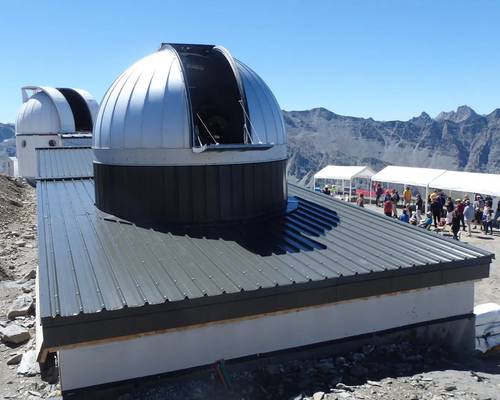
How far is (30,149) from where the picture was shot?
2525cm

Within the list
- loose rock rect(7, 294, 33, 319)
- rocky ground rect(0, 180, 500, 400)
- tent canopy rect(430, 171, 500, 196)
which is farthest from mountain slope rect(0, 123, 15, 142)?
rocky ground rect(0, 180, 500, 400)

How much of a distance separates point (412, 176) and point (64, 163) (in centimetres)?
1618

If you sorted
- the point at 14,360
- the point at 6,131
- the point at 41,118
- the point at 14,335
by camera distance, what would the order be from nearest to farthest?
the point at 14,360, the point at 14,335, the point at 41,118, the point at 6,131

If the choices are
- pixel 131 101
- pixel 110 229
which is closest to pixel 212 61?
pixel 131 101

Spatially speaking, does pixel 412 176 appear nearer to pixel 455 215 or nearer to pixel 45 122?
pixel 455 215

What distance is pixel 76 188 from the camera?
430 inches

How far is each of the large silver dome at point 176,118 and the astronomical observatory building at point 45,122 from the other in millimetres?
16993

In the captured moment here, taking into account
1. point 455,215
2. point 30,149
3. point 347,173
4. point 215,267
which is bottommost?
point 455,215

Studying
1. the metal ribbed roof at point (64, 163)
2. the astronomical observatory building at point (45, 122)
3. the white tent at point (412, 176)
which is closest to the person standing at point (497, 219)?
the white tent at point (412, 176)

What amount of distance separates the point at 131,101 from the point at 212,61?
213cm

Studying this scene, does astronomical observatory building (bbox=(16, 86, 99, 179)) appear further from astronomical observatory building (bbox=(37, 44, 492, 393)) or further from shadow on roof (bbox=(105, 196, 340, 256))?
shadow on roof (bbox=(105, 196, 340, 256))

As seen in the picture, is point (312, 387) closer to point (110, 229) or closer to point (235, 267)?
point (235, 267)

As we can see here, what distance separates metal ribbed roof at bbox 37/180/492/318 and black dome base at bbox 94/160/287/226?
1.02 ft

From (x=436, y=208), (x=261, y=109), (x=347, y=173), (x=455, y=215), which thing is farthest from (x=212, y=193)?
(x=347, y=173)
